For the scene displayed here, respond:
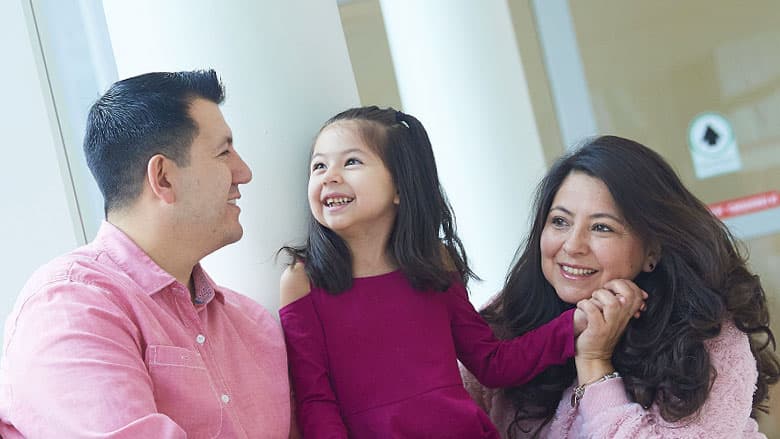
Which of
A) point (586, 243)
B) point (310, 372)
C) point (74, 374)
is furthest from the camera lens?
point (586, 243)

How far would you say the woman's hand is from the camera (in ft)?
7.62

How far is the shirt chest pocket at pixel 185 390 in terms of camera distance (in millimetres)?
1840

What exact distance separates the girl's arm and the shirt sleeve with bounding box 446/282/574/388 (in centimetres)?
37

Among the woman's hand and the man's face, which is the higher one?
the man's face

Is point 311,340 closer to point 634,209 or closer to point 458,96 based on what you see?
point 634,209

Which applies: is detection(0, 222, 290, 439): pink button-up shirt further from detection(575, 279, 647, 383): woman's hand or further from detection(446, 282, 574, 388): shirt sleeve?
detection(575, 279, 647, 383): woman's hand

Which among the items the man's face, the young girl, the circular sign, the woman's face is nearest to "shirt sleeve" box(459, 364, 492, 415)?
the young girl

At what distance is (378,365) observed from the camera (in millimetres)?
2238

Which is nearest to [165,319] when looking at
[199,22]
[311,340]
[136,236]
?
[136,236]

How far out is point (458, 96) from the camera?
404cm

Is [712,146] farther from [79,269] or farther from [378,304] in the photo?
[79,269]

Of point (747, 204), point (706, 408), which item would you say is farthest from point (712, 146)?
point (706, 408)

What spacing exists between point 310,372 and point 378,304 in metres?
0.22

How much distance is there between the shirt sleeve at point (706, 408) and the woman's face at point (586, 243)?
25 centimetres
